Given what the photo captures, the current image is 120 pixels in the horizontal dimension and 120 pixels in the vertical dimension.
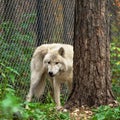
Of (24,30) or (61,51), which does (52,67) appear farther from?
(24,30)

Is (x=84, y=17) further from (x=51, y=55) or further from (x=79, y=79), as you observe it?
(x=51, y=55)

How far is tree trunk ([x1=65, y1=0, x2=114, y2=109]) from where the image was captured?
627 cm

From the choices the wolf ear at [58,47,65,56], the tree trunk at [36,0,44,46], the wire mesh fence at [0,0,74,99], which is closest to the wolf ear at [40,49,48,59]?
the wolf ear at [58,47,65,56]

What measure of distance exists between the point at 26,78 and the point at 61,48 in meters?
1.18

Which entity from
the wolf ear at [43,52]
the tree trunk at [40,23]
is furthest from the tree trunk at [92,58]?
the tree trunk at [40,23]

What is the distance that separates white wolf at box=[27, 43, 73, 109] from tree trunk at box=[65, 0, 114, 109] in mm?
1587

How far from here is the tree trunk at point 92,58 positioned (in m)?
6.27

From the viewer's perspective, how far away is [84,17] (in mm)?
6340

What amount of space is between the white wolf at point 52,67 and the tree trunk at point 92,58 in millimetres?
1587

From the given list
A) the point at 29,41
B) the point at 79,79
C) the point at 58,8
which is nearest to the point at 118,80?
the point at 58,8

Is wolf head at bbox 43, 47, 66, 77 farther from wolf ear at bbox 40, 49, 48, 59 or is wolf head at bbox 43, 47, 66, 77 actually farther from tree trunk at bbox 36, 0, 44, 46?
tree trunk at bbox 36, 0, 44, 46

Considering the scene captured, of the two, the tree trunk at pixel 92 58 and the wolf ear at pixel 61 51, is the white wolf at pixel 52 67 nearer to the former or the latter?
the wolf ear at pixel 61 51

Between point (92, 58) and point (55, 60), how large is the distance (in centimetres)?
187

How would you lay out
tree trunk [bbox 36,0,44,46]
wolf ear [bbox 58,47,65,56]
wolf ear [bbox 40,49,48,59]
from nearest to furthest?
wolf ear [bbox 58,47,65,56]
wolf ear [bbox 40,49,48,59]
tree trunk [bbox 36,0,44,46]
